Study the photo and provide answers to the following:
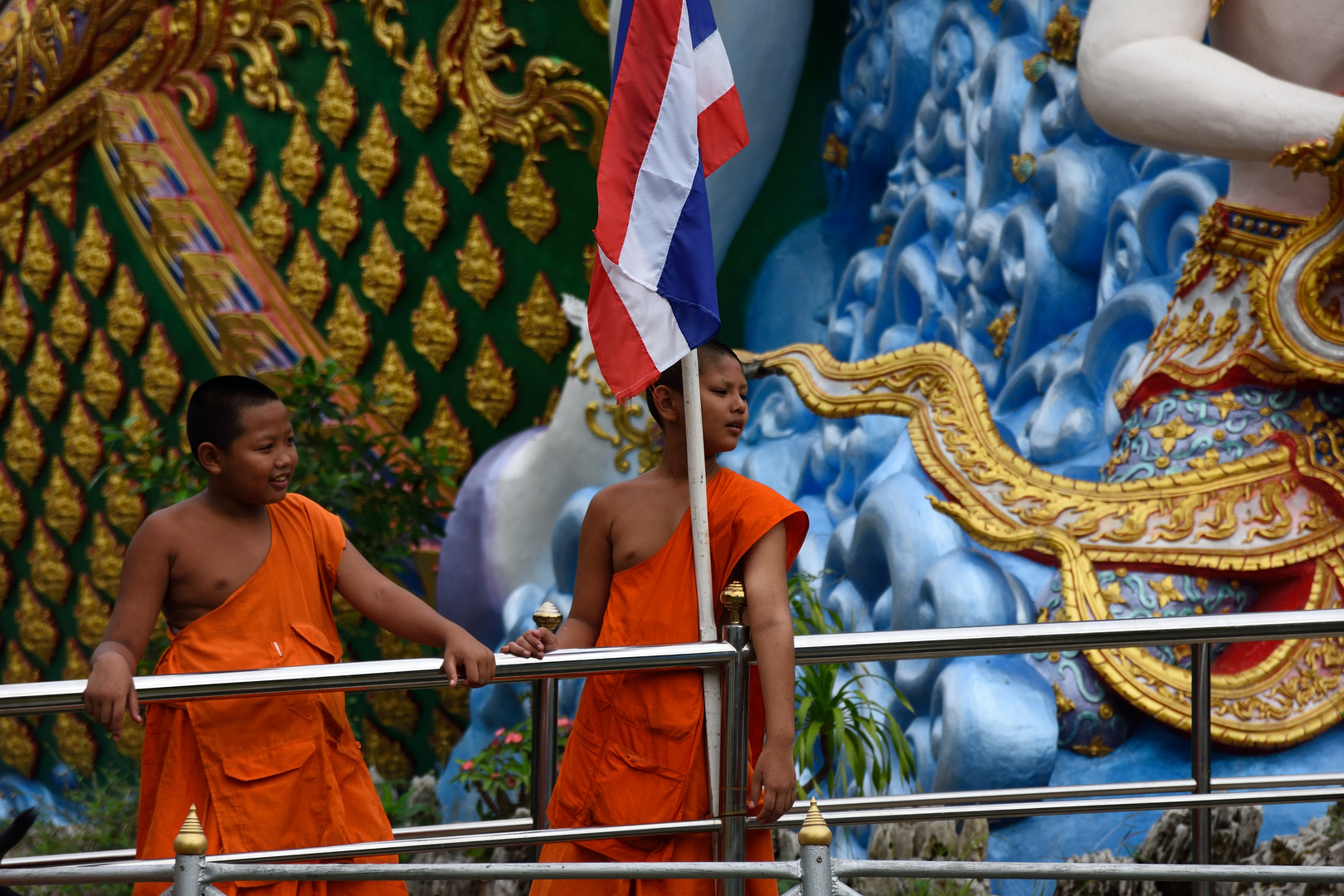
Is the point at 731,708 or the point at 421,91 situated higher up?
the point at 421,91

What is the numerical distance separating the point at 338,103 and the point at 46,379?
8.00 ft

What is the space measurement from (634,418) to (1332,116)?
8.59 ft

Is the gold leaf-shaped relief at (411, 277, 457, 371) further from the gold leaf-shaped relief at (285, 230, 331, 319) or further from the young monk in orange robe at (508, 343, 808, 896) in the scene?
the young monk in orange robe at (508, 343, 808, 896)

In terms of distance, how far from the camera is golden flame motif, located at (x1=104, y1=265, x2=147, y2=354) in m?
6.60

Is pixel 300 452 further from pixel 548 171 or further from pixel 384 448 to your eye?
pixel 548 171

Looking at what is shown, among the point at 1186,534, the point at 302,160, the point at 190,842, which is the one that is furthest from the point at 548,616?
the point at 302,160

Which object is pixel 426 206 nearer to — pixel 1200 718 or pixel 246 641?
pixel 246 641

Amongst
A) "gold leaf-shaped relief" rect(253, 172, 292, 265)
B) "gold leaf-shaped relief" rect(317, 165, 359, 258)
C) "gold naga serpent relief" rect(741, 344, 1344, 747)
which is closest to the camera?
"gold naga serpent relief" rect(741, 344, 1344, 747)

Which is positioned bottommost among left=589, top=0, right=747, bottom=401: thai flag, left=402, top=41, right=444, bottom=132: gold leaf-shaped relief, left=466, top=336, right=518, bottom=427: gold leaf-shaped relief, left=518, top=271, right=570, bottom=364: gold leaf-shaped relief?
left=589, top=0, right=747, bottom=401: thai flag

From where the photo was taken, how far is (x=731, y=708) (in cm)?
188

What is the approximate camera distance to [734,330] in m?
5.31

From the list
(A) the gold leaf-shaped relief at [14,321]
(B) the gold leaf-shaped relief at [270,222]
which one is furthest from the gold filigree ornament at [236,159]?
(A) the gold leaf-shaped relief at [14,321]

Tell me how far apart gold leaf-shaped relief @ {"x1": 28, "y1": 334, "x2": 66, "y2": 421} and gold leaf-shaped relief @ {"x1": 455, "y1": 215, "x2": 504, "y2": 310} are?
2673 millimetres

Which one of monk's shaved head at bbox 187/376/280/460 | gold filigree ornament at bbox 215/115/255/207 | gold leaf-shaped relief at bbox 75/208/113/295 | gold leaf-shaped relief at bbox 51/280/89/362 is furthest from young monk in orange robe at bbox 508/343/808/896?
gold leaf-shaped relief at bbox 51/280/89/362
